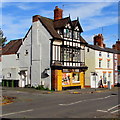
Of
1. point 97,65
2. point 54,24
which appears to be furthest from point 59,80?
point 97,65

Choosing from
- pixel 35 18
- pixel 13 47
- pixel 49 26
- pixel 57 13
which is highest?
pixel 57 13

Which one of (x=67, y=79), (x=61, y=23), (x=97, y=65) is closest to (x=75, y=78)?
(x=67, y=79)

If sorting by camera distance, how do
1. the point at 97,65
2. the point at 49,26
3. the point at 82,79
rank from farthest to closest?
1. the point at 97,65
2. the point at 82,79
3. the point at 49,26

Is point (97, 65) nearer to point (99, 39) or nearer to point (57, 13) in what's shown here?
point (99, 39)

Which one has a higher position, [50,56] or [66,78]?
[50,56]

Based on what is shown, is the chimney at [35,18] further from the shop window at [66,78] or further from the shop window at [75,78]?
the shop window at [75,78]

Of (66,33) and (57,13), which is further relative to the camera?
(57,13)

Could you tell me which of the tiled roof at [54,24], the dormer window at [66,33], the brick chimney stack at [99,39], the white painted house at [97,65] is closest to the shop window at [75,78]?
the white painted house at [97,65]

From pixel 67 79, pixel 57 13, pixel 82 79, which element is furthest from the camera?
pixel 57 13

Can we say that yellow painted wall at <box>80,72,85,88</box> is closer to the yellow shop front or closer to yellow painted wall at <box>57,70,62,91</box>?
the yellow shop front

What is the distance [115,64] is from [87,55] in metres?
7.50

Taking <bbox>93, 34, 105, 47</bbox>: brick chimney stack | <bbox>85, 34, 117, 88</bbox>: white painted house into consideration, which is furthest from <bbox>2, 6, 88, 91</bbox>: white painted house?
<bbox>93, 34, 105, 47</bbox>: brick chimney stack

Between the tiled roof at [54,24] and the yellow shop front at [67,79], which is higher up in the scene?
the tiled roof at [54,24]

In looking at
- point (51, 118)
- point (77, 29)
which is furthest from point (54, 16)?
point (51, 118)
